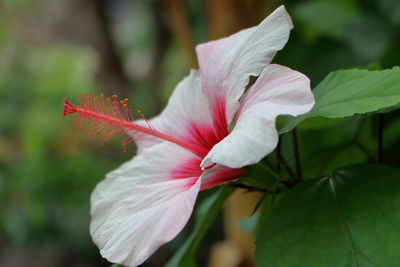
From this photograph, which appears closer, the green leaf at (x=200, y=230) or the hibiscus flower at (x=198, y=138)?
the hibiscus flower at (x=198, y=138)

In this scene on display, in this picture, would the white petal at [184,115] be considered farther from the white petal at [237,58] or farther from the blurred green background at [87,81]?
the blurred green background at [87,81]

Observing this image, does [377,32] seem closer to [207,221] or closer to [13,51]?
[207,221]

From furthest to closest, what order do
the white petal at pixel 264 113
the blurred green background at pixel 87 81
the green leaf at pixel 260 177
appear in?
the blurred green background at pixel 87 81
the green leaf at pixel 260 177
the white petal at pixel 264 113

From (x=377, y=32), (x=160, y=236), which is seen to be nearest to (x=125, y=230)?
(x=160, y=236)

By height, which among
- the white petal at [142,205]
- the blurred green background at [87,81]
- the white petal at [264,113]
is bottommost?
the blurred green background at [87,81]

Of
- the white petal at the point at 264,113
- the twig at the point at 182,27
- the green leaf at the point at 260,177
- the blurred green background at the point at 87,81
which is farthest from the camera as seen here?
the twig at the point at 182,27

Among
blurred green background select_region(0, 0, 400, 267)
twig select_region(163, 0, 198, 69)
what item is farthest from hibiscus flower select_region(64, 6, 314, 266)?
twig select_region(163, 0, 198, 69)

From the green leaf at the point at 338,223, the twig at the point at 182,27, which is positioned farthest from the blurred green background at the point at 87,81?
the green leaf at the point at 338,223
